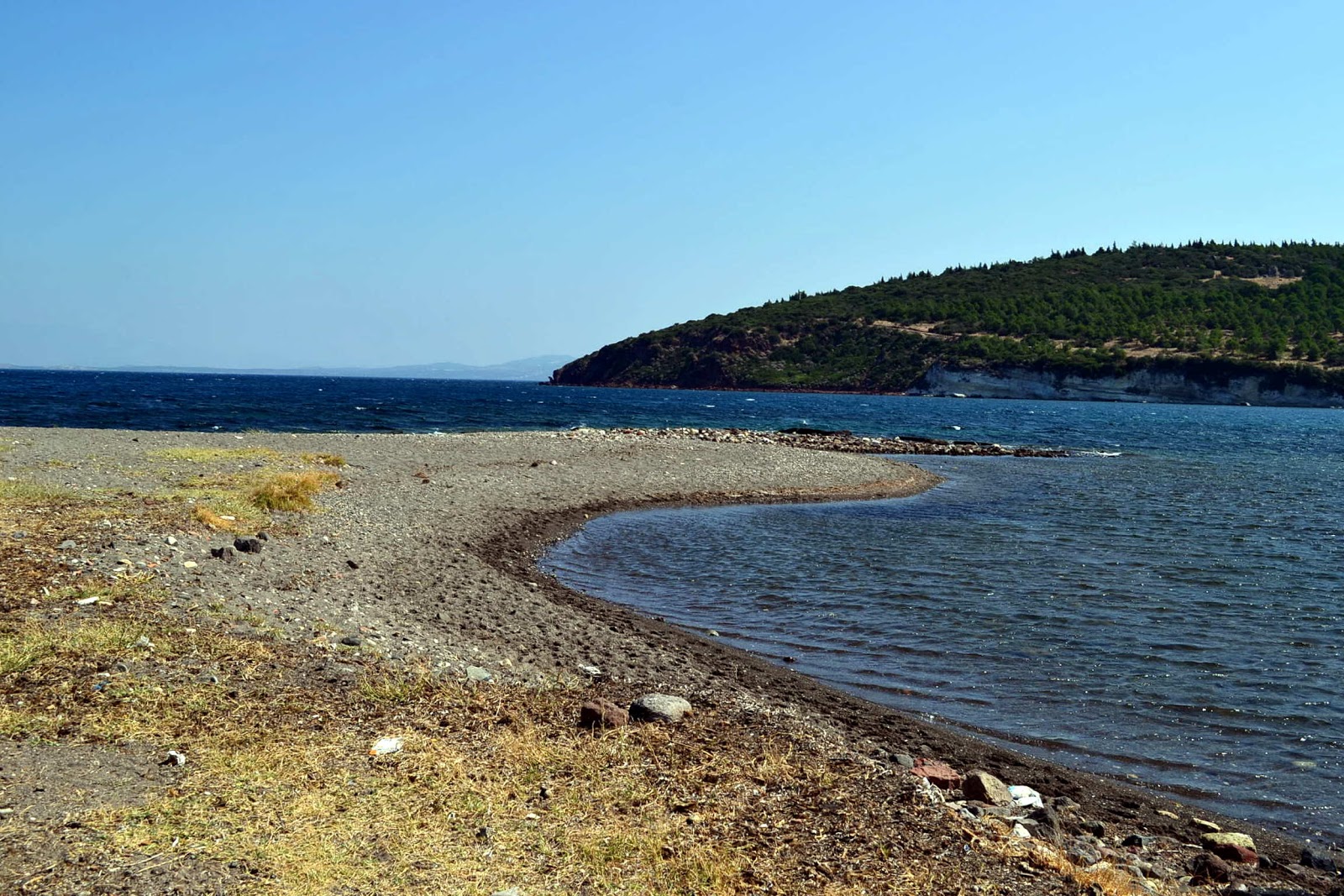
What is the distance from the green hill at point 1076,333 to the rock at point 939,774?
463ft

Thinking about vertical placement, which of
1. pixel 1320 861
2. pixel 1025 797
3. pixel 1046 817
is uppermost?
pixel 1046 817

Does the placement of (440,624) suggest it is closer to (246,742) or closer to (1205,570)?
(246,742)

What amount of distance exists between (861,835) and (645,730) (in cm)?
241

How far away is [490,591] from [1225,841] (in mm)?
10447

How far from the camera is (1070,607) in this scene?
1617 centimetres

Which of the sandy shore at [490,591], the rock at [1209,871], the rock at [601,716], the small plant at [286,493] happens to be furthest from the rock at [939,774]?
the small plant at [286,493]

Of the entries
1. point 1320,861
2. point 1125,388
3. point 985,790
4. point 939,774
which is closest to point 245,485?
point 939,774

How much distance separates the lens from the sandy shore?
9.61 m

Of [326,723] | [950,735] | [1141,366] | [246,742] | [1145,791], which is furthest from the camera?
[1141,366]

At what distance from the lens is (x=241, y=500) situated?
19.3 metres

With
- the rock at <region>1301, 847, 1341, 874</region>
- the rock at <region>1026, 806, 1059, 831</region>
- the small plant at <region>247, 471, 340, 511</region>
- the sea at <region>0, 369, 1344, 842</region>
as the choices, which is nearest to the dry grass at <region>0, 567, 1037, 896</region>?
the rock at <region>1026, 806, 1059, 831</region>

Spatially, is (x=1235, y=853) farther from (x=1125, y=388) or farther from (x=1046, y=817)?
(x=1125, y=388)

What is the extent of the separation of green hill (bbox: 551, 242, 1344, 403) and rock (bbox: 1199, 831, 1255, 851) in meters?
141

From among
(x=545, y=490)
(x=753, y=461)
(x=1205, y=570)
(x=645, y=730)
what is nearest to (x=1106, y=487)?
(x=753, y=461)
